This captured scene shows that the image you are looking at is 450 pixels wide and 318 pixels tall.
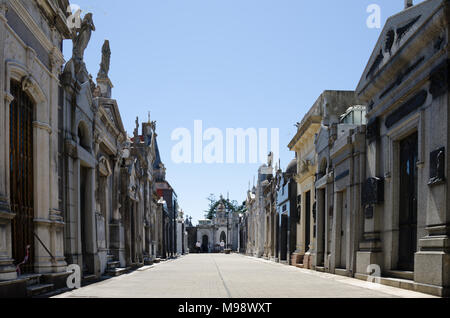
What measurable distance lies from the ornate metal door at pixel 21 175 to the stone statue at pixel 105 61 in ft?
31.2

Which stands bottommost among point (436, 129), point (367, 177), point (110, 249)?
point (110, 249)

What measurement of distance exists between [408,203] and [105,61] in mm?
13322

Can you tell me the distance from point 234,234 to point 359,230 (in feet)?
244

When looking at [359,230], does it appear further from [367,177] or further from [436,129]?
[436,129]

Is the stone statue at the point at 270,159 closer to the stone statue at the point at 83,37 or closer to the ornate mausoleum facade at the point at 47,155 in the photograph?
the ornate mausoleum facade at the point at 47,155

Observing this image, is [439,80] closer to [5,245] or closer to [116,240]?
[5,245]

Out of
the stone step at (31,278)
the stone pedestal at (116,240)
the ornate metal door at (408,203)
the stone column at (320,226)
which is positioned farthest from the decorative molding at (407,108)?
the stone pedestal at (116,240)

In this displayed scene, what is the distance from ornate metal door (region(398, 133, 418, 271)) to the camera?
12461mm

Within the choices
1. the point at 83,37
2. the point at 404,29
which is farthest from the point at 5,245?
the point at 404,29

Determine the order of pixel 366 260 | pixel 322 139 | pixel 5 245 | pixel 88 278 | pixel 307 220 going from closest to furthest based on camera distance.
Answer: pixel 5 245
pixel 88 278
pixel 366 260
pixel 322 139
pixel 307 220

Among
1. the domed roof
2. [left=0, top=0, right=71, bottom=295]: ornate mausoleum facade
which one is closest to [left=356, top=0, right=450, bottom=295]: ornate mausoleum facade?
[left=0, top=0, right=71, bottom=295]: ornate mausoleum facade

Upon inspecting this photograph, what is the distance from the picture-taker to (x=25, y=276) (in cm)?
998

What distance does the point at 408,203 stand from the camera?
12.9 meters

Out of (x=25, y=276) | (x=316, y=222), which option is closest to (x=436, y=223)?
(x=25, y=276)
